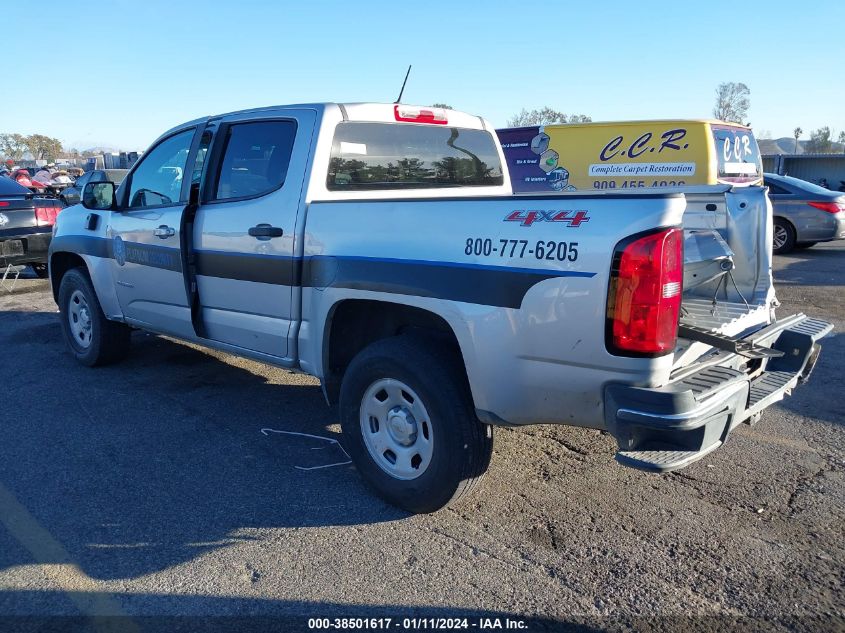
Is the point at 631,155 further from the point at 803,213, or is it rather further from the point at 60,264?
the point at 60,264

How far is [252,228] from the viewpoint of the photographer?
4.35 meters

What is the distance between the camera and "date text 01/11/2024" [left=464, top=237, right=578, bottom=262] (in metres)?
2.95

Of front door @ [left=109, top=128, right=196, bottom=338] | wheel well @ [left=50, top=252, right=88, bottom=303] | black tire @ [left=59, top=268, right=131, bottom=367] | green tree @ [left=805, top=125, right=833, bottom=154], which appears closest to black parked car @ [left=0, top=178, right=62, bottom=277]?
wheel well @ [left=50, top=252, right=88, bottom=303]

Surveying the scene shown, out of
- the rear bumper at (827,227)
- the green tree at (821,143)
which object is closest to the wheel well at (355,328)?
the rear bumper at (827,227)

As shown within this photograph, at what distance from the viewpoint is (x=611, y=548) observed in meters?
3.39

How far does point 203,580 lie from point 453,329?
5.23ft

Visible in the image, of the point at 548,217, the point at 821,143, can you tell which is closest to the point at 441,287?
the point at 548,217

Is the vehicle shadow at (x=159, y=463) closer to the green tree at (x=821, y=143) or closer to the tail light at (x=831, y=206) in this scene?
the tail light at (x=831, y=206)

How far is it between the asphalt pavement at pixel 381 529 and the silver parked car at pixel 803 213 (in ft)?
31.1

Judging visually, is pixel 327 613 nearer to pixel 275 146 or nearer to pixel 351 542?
pixel 351 542

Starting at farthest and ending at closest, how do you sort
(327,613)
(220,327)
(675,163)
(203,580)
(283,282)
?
(675,163)
(220,327)
(283,282)
(203,580)
(327,613)

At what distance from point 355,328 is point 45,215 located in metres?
8.00

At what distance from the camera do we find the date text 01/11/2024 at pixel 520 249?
9.68 ft

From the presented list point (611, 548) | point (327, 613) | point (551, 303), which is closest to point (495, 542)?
point (611, 548)
